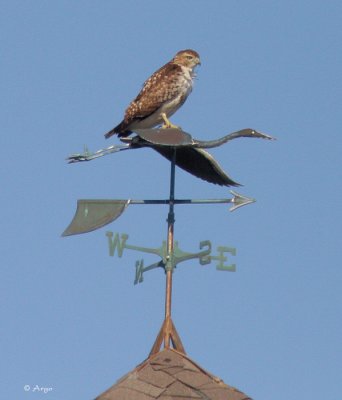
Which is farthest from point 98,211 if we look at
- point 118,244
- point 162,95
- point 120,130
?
point 162,95

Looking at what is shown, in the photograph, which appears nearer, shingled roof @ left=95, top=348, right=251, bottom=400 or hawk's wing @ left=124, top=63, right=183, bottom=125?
shingled roof @ left=95, top=348, right=251, bottom=400

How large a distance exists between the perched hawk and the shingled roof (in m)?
3.06

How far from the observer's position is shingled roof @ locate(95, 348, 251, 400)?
6.71 meters

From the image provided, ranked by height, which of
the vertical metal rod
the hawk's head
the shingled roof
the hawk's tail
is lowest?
the shingled roof

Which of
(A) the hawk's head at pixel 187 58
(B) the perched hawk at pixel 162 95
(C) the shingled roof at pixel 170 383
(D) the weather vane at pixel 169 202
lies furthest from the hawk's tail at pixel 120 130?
(C) the shingled roof at pixel 170 383

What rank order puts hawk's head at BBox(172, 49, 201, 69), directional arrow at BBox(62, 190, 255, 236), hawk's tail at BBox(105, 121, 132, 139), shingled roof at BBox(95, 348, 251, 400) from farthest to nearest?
1. hawk's head at BBox(172, 49, 201, 69)
2. hawk's tail at BBox(105, 121, 132, 139)
3. directional arrow at BBox(62, 190, 255, 236)
4. shingled roof at BBox(95, 348, 251, 400)

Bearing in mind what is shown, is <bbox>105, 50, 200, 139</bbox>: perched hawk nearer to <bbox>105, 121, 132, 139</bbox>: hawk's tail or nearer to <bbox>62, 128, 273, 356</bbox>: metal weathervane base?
<bbox>105, 121, 132, 139</bbox>: hawk's tail

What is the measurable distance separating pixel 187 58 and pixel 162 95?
783 mm

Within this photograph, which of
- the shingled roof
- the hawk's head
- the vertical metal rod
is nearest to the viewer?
the shingled roof

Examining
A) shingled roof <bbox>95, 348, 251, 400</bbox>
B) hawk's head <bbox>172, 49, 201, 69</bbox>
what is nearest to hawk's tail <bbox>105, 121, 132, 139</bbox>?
hawk's head <bbox>172, 49, 201, 69</bbox>

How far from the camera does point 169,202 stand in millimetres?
7652

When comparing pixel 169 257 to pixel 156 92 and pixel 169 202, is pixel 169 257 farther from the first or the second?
pixel 156 92

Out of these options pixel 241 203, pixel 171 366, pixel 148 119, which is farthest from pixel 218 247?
pixel 148 119

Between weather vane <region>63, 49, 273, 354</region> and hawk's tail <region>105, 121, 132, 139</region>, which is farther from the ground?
hawk's tail <region>105, 121, 132, 139</region>
